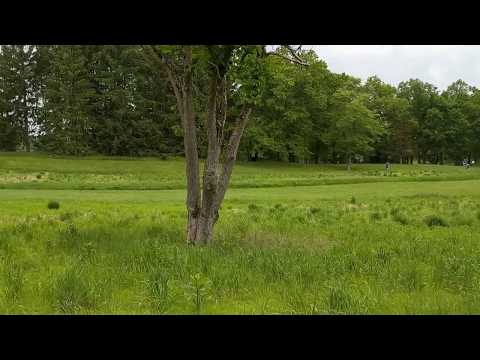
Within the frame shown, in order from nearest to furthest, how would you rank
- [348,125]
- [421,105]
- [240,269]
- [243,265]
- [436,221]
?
[240,269] → [243,265] → [436,221] → [348,125] → [421,105]

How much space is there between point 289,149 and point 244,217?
165 ft

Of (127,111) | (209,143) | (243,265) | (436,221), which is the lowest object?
(436,221)

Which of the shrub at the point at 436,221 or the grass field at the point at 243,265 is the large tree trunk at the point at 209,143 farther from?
the shrub at the point at 436,221

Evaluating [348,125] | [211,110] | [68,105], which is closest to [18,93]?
[68,105]

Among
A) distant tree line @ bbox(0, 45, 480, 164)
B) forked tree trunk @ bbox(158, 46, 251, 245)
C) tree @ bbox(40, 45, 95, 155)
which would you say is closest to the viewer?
forked tree trunk @ bbox(158, 46, 251, 245)

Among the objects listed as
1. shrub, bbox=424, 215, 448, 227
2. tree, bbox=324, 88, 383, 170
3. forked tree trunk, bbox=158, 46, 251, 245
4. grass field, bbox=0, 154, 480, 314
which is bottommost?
shrub, bbox=424, 215, 448, 227

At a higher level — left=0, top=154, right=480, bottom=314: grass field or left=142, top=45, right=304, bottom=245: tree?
left=142, top=45, right=304, bottom=245: tree

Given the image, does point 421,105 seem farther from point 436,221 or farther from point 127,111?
point 436,221

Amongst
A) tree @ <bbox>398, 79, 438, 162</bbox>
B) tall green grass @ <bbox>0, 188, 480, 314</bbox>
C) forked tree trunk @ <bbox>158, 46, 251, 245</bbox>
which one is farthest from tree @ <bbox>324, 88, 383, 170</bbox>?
forked tree trunk @ <bbox>158, 46, 251, 245</bbox>

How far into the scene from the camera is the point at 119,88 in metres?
64.2

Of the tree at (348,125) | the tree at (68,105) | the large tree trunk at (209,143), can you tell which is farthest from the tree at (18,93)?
the large tree trunk at (209,143)

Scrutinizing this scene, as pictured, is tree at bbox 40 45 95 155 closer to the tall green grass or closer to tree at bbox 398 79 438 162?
the tall green grass
